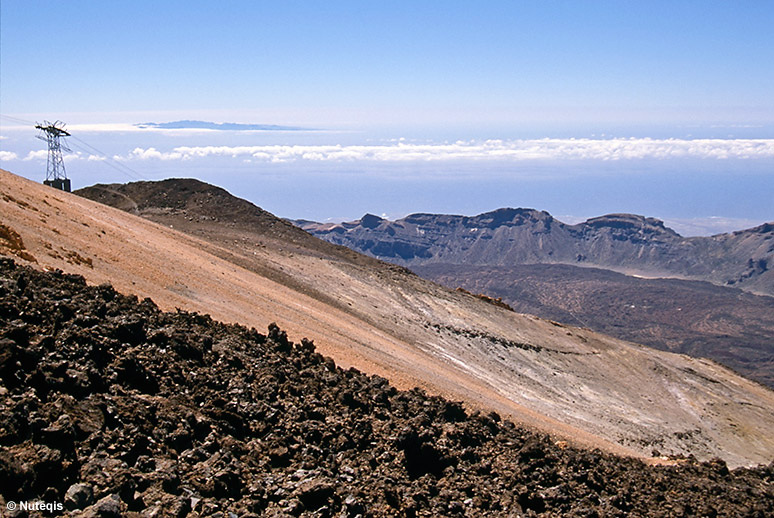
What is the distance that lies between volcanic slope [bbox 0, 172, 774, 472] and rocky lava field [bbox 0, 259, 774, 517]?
4.75 meters

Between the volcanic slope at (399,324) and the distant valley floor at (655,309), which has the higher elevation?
the volcanic slope at (399,324)

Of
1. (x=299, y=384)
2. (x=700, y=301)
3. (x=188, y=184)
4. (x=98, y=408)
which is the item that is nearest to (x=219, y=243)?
(x=188, y=184)

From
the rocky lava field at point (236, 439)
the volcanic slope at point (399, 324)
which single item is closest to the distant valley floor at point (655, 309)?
the volcanic slope at point (399, 324)

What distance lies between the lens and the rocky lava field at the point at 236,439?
752cm

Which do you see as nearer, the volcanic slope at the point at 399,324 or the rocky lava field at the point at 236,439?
the rocky lava field at the point at 236,439

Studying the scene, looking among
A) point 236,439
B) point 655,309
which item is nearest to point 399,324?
point 236,439

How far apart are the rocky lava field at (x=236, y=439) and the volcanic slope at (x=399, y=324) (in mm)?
4748

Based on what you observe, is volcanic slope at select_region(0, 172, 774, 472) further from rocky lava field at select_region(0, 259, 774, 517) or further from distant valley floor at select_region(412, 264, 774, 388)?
distant valley floor at select_region(412, 264, 774, 388)

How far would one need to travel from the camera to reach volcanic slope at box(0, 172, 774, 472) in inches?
768

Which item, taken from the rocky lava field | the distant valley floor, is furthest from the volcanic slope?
the distant valley floor

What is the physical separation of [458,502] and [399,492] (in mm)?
1033

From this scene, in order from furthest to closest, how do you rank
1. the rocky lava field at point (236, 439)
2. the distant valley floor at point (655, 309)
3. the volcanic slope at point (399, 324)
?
the distant valley floor at point (655, 309), the volcanic slope at point (399, 324), the rocky lava field at point (236, 439)

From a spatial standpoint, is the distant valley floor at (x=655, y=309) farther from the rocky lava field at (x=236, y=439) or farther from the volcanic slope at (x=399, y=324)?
the rocky lava field at (x=236, y=439)

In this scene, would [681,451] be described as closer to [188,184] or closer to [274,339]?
[274,339]
